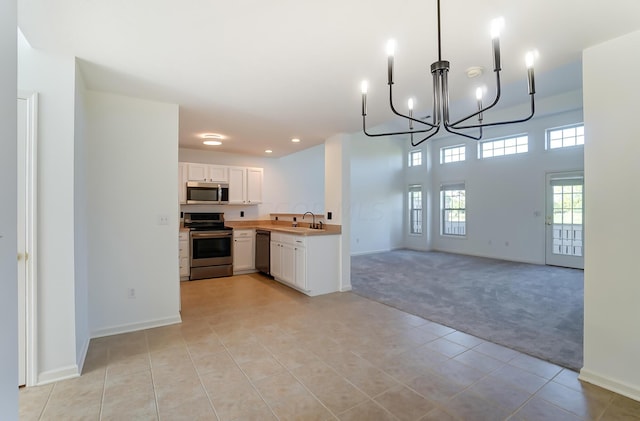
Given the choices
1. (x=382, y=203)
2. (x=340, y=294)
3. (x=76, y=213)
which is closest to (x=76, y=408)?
(x=76, y=213)

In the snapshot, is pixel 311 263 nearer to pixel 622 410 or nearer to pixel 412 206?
pixel 622 410

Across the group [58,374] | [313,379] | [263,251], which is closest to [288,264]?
[263,251]

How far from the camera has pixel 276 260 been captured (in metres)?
5.02

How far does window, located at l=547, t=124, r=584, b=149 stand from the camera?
6102 millimetres

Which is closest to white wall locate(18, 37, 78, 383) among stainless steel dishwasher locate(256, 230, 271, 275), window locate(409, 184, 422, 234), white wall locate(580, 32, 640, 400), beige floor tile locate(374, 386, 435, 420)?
beige floor tile locate(374, 386, 435, 420)

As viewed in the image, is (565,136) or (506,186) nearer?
(565,136)

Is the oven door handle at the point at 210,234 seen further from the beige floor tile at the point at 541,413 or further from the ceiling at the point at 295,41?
the beige floor tile at the point at 541,413

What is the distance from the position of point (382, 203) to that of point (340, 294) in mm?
4959

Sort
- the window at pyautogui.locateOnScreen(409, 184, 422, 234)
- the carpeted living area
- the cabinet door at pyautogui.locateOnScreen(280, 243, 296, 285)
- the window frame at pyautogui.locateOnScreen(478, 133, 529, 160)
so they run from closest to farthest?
the carpeted living area, the cabinet door at pyautogui.locateOnScreen(280, 243, 296, 285), the window frame at pyautogui.locateOnScreen(478, 133, 529, 160), the window at pyautogui.locateOnScreen(409, 184, 422, 234)

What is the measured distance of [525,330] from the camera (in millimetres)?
3064

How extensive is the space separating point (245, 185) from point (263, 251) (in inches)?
55.5

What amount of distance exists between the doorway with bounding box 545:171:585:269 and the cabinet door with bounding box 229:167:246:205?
6.55 metres

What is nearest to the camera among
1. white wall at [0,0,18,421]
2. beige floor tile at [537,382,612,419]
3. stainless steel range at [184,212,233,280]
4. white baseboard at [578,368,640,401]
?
white wall at [0,0,18,421]

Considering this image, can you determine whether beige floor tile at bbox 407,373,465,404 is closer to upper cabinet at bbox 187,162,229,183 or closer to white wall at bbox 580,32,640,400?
white wall at bbox 580,32,640,400
